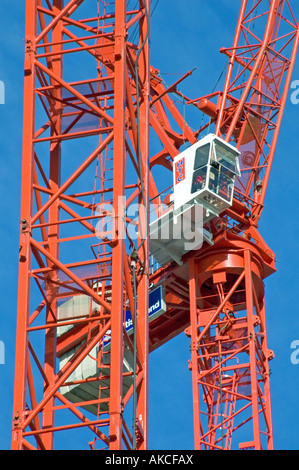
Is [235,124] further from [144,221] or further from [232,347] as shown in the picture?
[144,221]

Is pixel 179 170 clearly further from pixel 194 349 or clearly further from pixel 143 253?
pixel 143 253

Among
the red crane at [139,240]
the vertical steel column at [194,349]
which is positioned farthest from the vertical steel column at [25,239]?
the vertical steel column at [194,349]

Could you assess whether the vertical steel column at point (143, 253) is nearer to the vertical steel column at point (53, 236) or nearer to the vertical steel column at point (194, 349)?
the vertical steel column at point (53, 236)

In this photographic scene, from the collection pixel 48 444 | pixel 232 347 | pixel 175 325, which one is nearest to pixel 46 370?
pixel 48 444

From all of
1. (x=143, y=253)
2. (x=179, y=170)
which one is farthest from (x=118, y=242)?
(x=179, y=170)

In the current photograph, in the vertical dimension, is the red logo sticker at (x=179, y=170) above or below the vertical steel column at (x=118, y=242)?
above

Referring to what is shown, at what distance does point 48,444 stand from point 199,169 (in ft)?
73.2

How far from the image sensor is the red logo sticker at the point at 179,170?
178 ft

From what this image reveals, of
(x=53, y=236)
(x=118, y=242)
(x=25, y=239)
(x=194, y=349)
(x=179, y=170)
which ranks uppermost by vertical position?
(x=179, y=170)

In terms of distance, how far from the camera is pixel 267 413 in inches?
2224

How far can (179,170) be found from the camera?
180 ft

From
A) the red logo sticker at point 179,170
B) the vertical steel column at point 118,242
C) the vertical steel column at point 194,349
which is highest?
the red logo sticker at point 179,170

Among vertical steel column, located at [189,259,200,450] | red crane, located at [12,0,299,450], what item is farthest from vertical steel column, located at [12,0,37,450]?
vertical steel column, located at [189,259,200,450]

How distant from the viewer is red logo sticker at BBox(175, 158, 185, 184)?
54.3 metres
